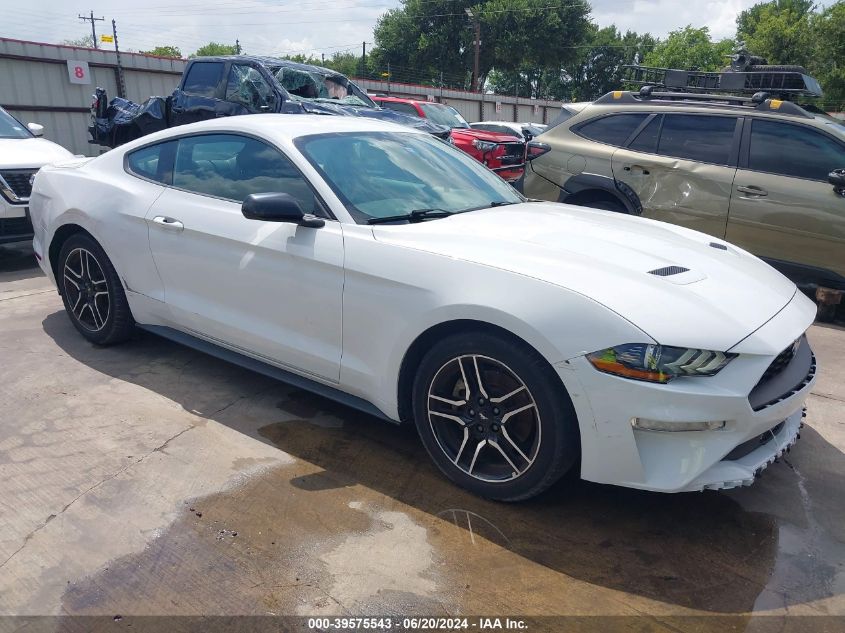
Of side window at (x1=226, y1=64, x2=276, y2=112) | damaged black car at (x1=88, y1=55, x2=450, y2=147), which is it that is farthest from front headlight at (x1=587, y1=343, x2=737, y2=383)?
side window at (x1=226, y1=64, x2=276, y2=112)

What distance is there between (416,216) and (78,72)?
47.9 feet

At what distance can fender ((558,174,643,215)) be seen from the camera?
6383 mm

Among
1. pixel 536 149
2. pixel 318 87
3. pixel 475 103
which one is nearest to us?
pixel 536 149

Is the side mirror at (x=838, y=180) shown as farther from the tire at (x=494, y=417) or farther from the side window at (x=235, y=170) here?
the side window at (x=235, y=170)

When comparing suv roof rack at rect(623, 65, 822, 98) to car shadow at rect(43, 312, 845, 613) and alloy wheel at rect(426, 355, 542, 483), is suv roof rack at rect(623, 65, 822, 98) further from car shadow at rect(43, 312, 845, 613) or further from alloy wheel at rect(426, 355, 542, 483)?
alloy wheel at rect(426, 355, 542, 483)

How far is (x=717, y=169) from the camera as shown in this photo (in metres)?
6.12

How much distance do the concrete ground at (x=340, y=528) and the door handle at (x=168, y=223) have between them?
1.00 meters

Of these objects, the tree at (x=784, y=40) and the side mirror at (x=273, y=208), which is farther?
the tree at (x=784, y=40)

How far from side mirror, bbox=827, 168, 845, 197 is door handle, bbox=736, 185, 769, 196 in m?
0.49

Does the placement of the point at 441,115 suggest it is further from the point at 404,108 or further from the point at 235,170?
the point at 235,170

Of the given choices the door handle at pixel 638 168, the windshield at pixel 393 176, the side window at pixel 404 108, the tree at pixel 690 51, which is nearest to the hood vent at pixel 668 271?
the windshield at pixel 393 176

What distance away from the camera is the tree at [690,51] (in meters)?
67.2

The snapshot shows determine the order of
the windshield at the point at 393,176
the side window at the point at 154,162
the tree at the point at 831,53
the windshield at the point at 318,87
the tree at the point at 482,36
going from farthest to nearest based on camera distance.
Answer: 1. the tree at the point at 482,36
2. the tree at the point at 831,53
3. the windshield at the point at 318,87
4. the side window at the point at 154,162
5. the windshield at the point at 393,176

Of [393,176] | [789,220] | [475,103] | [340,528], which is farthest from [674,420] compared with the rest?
[475,103]
